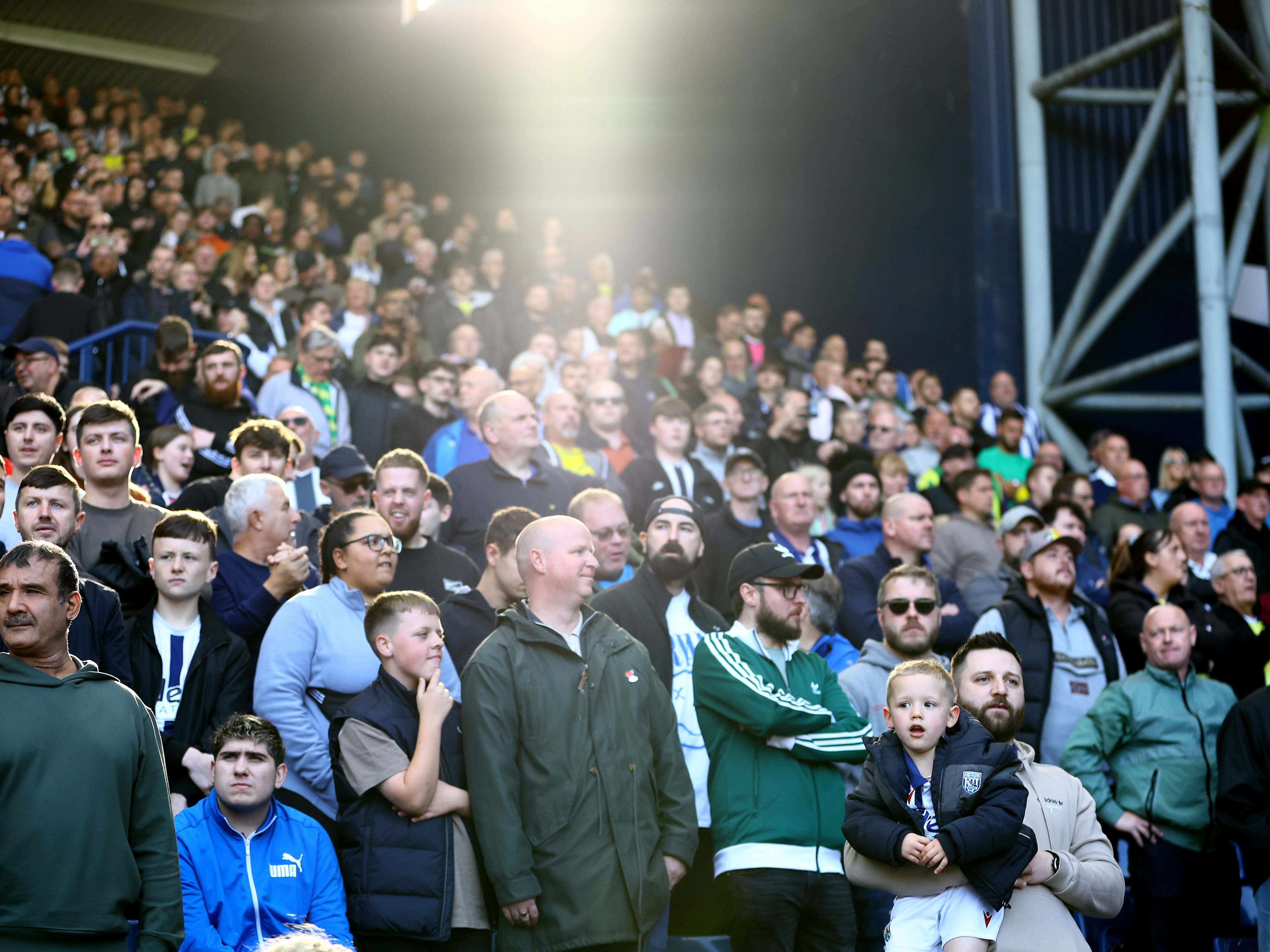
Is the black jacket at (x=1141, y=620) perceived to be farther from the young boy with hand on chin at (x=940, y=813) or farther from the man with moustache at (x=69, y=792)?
the man with moustache at (x=69, y=792)

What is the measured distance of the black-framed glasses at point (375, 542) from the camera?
4762mm

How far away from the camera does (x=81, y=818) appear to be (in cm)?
321

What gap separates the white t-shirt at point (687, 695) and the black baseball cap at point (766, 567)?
30 centimetres

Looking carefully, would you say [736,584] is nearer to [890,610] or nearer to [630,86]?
[890,610]

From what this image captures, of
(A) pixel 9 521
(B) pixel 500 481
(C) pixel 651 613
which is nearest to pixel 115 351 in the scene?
(B) pixel 500 481

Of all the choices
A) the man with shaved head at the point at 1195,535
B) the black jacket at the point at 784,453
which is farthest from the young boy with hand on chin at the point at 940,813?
the black jacket at the point at 784,453

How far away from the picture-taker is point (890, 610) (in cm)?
539

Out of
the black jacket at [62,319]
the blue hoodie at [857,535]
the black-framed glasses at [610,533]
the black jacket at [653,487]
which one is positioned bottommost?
the blue hoodie at [857,535]

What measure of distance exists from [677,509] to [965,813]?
2203 millimetres

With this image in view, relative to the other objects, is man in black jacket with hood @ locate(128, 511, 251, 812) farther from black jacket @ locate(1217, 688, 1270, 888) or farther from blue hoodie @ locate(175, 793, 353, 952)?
black jacket @ locate(1217, 688, 1270, 888)

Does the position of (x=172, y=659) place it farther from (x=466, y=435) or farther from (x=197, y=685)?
(x=466, y=435)

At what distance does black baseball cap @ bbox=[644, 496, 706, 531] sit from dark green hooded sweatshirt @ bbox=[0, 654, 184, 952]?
2.62 metres

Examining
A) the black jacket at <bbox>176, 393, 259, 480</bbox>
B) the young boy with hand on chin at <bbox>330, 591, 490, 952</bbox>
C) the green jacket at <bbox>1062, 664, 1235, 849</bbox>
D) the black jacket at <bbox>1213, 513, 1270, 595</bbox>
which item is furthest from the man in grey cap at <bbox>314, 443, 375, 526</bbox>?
the black jacket at <bbox>1213, 513, 1270, 595</bbox>

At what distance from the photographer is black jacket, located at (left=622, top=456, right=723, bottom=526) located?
7.54m
